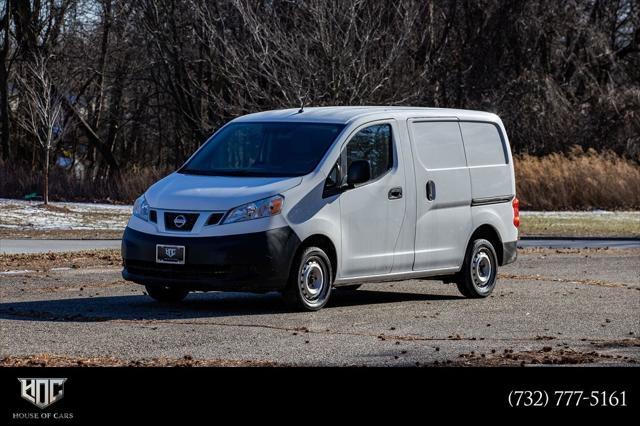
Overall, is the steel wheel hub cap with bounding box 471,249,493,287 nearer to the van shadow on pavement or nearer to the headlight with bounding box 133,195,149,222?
Answer: the van shadow on pavement

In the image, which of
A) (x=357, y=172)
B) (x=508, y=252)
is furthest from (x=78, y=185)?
(x=357, y=172)

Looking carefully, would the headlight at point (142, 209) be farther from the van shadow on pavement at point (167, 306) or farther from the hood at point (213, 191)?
the van shadow on pavement at point (167, 306)

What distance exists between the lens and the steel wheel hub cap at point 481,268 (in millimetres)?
14703

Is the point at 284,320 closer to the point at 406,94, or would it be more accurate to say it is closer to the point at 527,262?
the point at 527,262

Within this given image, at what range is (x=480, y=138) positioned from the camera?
590 inches

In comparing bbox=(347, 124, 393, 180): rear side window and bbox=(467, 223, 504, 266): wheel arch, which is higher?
bbox=(347, 124, 393, 180): rear side window

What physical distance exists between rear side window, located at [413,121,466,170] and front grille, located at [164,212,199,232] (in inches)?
108

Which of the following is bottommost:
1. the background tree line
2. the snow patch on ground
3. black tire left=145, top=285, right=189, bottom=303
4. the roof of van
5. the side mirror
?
the snow patch on ground

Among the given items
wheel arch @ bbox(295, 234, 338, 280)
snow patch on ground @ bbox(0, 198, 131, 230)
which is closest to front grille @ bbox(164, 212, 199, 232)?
wheel arch @ bbox(295, 234, 338, 280)

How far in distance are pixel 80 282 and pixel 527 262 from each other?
292 inches

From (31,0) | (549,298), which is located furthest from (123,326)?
(31,0)

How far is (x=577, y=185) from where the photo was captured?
123ft
